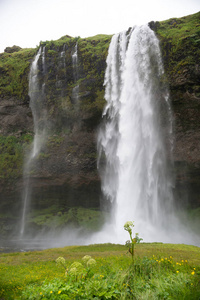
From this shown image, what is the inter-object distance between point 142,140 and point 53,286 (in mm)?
26288

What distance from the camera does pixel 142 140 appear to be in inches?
1166

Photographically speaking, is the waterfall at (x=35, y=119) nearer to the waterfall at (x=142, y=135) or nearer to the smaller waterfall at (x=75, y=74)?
the smaller waterfall at (x=75, y=74)

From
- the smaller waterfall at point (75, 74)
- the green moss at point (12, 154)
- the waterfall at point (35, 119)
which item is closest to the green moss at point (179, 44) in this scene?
the smaller waterfall at point (75, 74)

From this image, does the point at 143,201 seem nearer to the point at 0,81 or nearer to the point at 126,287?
the point at 126,287

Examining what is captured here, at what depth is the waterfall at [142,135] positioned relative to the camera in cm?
2875

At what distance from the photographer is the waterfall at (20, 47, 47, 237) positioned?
35812mm

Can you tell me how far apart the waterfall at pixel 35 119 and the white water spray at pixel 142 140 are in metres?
12.1

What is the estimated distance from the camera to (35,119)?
36688 millimetres

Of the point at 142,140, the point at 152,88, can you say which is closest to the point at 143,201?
the point at 142,140

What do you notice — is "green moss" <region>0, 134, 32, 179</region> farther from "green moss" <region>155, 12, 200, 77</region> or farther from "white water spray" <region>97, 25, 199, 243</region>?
"green moss" <region>155, 12, 200, 77</region>

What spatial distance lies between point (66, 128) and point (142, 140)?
40.9 ft

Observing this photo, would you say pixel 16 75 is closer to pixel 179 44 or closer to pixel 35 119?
pixel 35 119

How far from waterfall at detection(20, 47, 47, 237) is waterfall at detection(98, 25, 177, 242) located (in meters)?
12.2

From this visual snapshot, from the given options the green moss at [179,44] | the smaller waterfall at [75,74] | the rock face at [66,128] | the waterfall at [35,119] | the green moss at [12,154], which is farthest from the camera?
the waterfall at [35,119]
